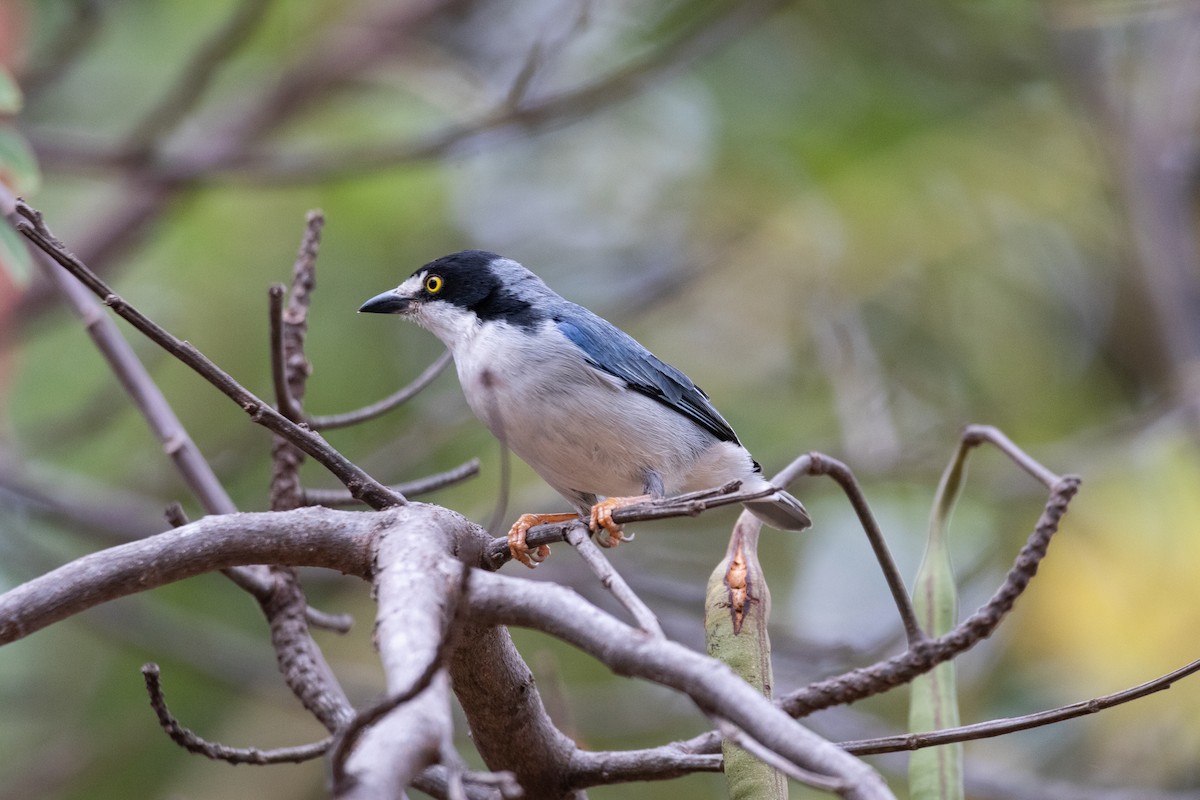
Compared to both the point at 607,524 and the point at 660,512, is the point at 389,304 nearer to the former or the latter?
the point at 607,524

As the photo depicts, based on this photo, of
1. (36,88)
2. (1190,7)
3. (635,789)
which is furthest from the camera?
(1190,7)

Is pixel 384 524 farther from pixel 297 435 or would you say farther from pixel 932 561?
pixel 932 561

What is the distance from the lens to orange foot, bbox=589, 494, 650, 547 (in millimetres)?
3291

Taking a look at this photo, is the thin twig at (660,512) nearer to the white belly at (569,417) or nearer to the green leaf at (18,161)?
the white belly at (569,417)

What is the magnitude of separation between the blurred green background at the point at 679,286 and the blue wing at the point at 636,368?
1.02 metres

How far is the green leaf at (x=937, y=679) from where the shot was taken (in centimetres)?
239

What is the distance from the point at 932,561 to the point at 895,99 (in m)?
6.13

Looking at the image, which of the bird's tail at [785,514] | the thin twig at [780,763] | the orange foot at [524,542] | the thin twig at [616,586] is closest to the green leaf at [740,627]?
the thin twig at [616,586]

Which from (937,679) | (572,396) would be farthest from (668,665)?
(572,396)

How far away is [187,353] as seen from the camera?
1942mm

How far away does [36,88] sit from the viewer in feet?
18.0

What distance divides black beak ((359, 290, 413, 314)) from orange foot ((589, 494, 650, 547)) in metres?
1.30

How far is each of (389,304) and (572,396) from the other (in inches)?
39.0

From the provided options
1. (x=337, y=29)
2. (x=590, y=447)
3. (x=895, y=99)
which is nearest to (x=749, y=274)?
(x=895, y=99)
